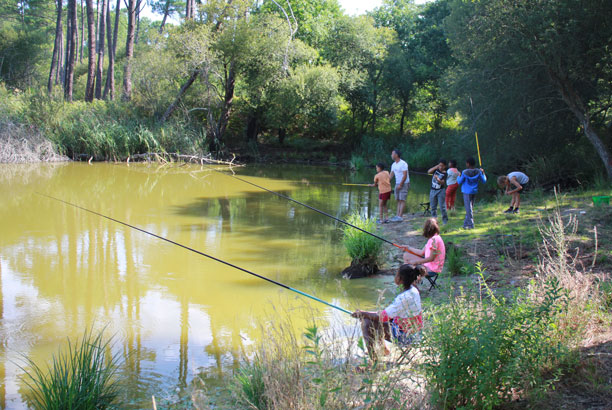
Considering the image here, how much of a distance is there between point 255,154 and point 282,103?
157 inches

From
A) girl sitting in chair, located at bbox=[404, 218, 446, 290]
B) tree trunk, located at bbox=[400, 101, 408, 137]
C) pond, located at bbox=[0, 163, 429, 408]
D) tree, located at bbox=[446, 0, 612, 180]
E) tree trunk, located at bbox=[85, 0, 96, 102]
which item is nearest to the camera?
pond, located at bbox=[0, 163, 429, 408]

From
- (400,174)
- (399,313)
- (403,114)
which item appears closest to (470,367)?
(399,313)

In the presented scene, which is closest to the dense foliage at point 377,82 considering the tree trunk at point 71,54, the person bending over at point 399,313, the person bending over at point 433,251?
the tree trunk at point 71,54

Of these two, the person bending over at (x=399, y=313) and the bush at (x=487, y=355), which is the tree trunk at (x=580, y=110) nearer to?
the person bending over at (x=399, y=313)

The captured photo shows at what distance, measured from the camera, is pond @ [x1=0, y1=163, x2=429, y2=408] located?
221 inches

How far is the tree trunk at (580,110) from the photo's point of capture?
47.7 feet

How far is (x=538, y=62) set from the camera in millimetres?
14750

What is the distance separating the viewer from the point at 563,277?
190 inches

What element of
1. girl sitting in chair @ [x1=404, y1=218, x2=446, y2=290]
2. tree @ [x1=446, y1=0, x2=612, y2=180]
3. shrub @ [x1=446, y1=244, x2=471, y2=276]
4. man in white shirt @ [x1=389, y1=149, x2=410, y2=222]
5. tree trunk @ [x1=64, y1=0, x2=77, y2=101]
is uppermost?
tree trunk @ [x1=64, y1=0, x2=77, y2=101]

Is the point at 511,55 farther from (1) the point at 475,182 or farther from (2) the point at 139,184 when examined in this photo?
(2) the point at 139,184

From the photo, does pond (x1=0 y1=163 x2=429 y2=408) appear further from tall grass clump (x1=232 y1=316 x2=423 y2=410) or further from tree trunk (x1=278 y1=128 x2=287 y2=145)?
tree trunk (x1=278 y1=128 x2=287 y2=145)

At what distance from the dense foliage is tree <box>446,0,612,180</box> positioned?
1.7 inches

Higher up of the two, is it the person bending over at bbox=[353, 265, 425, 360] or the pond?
the person bending over at bbox=[353, 265, 425, 360]

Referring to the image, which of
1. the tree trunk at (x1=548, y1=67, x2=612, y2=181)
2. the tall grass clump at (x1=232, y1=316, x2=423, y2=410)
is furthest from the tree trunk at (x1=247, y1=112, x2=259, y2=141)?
the tall grass clump at (x1=232, y1=316, x2=423, y2=410)
